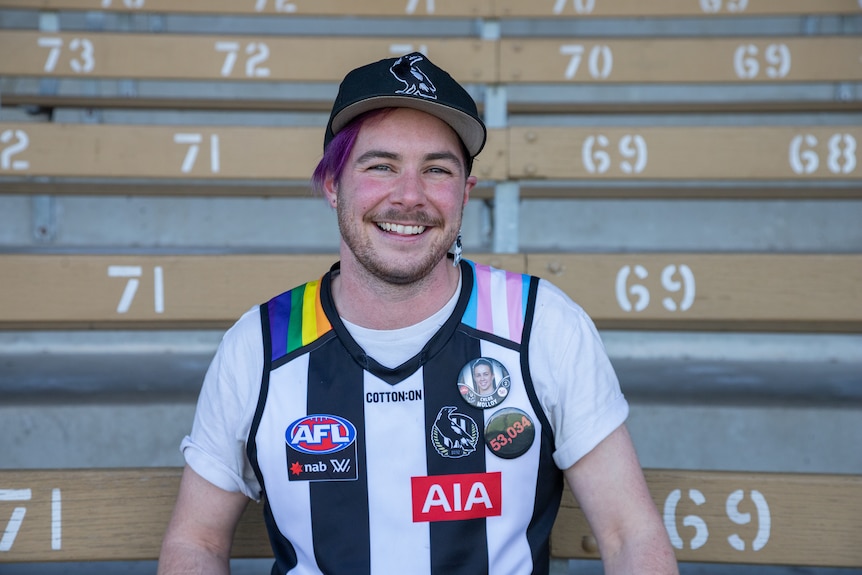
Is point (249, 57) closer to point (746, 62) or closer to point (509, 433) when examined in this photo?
point (746, 62)

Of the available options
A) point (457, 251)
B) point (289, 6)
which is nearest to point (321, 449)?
point (457, 251)

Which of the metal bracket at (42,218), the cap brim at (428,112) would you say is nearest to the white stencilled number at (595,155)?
the cap brim at (428,112)

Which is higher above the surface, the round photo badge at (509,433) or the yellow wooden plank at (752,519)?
the round photo badge at (509,433)

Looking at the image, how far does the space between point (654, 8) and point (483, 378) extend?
203 centimetres

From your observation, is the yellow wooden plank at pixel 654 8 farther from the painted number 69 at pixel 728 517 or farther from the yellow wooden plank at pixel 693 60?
the painted number 69 at pixel 728 517

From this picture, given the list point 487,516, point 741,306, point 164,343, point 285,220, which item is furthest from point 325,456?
point 285,220

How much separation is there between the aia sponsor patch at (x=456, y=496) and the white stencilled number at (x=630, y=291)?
1.23 m

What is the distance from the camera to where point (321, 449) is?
1.33 m

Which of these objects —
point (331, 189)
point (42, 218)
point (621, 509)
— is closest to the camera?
point (621, 509)

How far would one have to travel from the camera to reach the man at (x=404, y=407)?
131cm

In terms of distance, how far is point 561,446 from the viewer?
1312mm

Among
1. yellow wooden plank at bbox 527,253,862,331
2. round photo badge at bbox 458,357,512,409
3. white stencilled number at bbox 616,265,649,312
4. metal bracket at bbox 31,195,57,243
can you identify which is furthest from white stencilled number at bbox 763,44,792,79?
metal bracket at bbox 31,195,57,243

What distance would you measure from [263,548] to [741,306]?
57.1 inches

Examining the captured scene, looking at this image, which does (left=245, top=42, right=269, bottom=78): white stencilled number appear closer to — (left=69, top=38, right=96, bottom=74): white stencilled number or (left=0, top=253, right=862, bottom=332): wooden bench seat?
(left=69, top=38, right=96, bottom=74): white stencilled number
